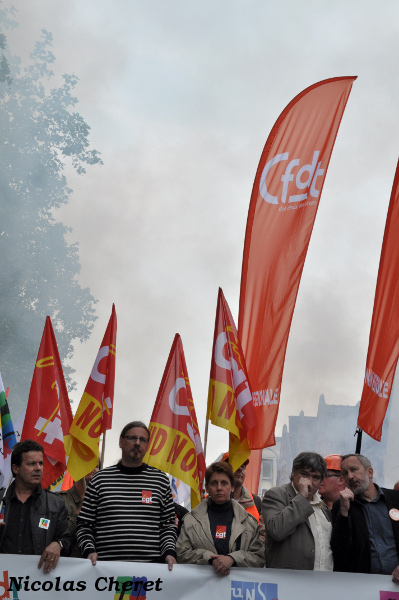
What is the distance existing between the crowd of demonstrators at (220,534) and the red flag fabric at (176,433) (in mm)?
2044

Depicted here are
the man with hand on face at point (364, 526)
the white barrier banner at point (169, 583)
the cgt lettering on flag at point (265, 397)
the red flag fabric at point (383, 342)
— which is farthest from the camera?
the cgt lettering on flag at point (265, 397)

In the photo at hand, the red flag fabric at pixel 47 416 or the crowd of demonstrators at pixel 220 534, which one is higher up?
the red flag fabric at pixel 47 416

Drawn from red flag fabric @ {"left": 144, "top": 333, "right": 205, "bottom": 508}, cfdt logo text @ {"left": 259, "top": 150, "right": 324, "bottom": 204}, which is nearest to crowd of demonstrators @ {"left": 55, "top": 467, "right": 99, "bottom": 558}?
red flag fabric @ {"left": 144, "top": 333, "right": 205, "bottom": 508}

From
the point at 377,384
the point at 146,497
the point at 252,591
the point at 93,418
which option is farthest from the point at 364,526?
the point at 93,418

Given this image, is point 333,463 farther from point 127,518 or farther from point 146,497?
point 127,518

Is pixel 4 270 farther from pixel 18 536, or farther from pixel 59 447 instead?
pixel 18 536

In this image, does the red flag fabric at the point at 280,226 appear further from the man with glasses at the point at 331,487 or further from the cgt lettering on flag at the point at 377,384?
the man with glasses at the point at 331,487

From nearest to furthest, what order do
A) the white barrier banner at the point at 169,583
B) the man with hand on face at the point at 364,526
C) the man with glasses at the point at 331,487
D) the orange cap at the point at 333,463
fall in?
the white barrier banner at the point at 169,583 → the man with hand on face at the point at 364,526 → the man with glasses at the point at 331,487 → the orange cap at the point at 333,463

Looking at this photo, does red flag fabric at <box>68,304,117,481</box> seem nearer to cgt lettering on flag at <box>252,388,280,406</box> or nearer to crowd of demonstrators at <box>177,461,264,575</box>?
cgt lettering on flag at <box>252,388,280,406</box>

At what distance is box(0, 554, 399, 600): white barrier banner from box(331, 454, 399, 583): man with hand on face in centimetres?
10

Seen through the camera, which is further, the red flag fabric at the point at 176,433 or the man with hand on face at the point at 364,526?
the red flag fabric at the point at 176,433

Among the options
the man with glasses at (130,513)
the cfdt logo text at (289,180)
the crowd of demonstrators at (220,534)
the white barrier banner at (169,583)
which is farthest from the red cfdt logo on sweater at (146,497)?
the cfdt logo text at (289,180)

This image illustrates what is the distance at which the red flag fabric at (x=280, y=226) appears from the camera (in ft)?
29.5

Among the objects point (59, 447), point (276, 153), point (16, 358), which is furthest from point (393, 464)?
point (59, 447)
